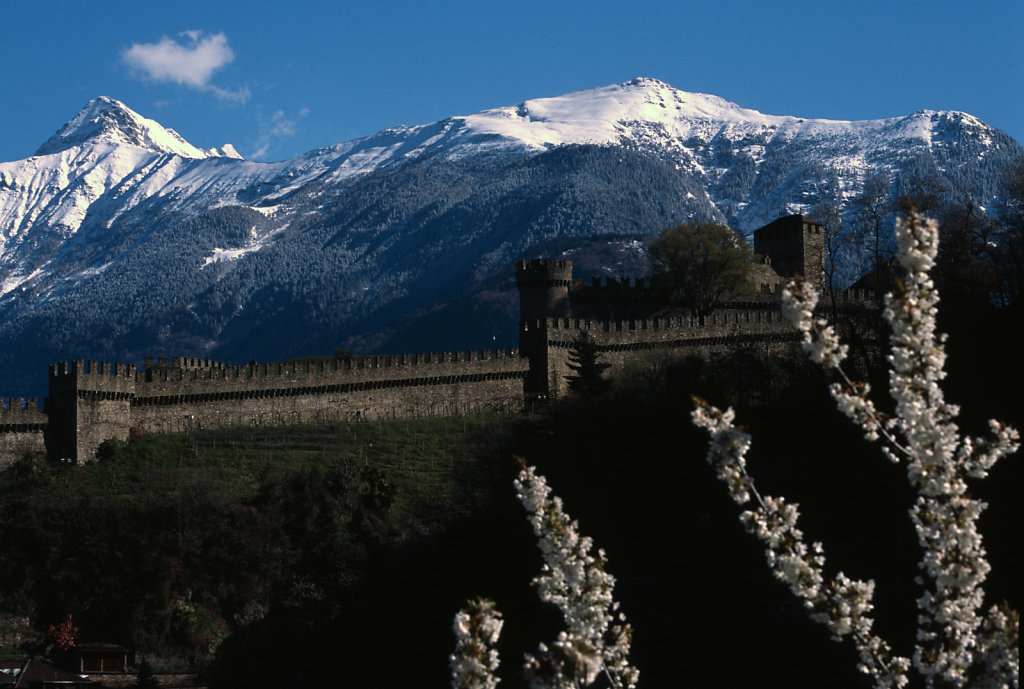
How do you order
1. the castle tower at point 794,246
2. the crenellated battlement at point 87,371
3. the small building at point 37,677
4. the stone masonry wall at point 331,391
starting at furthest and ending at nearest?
the castle tower at point 794,246 → the stone masonry wall at point 331,391 → the crenellated battlement at point 87,371 → the small building at point 37,677

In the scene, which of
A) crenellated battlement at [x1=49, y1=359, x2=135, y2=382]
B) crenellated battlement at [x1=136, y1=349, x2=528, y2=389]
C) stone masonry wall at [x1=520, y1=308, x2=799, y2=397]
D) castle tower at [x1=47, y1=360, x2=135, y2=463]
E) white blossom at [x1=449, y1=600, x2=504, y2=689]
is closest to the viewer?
white blossom at [x1=449, y1=600, x2=504, y2=689]

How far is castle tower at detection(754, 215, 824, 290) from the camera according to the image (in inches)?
3300

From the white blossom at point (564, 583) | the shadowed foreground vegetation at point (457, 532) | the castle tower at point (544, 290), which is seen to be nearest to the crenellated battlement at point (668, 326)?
the castle tower at point (544, 290)

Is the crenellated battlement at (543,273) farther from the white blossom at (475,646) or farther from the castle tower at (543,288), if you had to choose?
the white blossom at (475,646)

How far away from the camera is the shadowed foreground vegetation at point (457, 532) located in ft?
135

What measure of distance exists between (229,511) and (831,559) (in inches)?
1082

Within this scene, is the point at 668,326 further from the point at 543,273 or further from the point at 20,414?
→ the point at 20,414

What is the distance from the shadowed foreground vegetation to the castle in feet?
4.65

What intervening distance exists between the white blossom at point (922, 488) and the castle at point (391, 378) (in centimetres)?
5137

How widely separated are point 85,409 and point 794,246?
1683 inches

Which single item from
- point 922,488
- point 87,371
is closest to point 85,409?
point 87,371

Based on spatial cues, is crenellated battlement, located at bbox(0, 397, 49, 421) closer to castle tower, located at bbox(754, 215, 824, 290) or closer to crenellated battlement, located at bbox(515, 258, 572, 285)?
crenellated battlement, located at bbox(515, 258, 572, 285)

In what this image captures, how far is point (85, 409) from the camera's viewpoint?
62906 millimetres

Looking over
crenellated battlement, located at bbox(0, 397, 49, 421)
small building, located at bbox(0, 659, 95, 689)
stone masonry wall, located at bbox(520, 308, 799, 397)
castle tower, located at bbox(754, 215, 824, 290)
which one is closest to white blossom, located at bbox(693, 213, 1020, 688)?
small building, located at bbox(0, 659, 95, 689)
